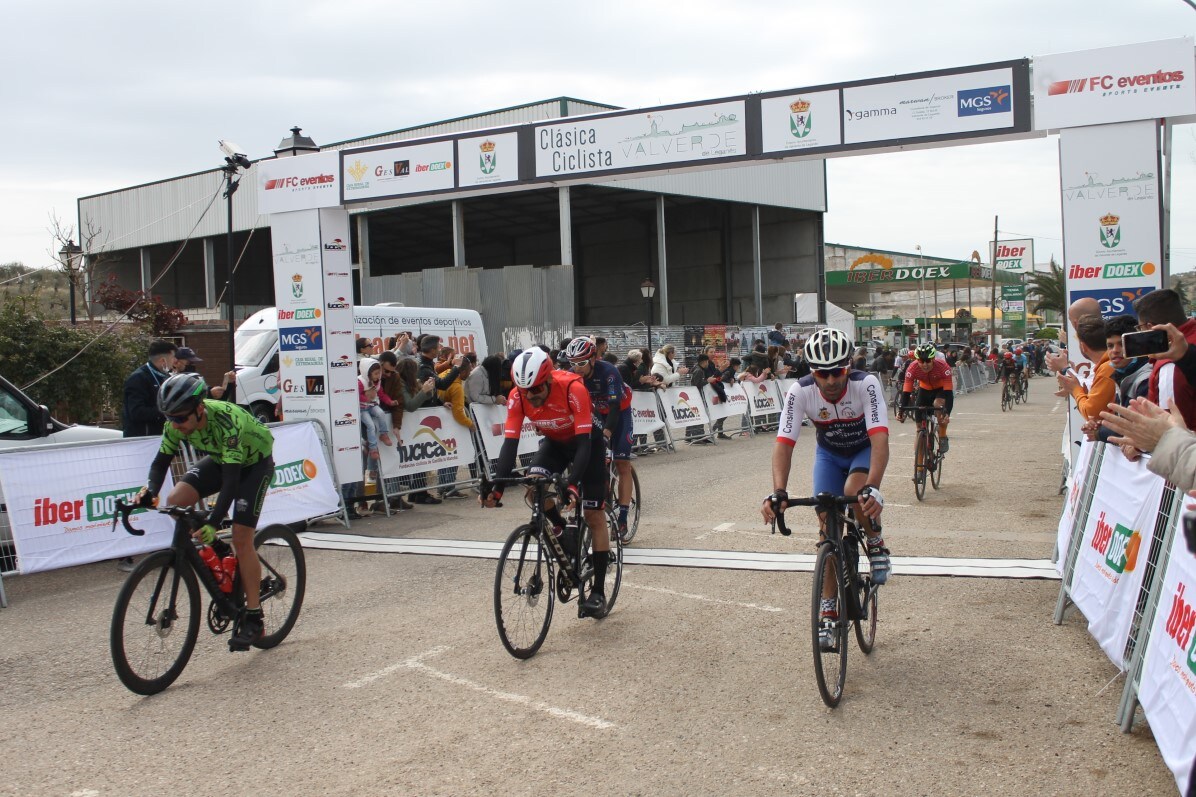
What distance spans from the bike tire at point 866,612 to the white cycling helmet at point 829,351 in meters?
0.96

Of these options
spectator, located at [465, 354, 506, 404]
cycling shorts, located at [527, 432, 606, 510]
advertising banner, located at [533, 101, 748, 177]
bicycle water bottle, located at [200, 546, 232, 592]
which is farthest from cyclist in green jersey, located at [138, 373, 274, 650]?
spectator, located at [465, 354, 506, 404]

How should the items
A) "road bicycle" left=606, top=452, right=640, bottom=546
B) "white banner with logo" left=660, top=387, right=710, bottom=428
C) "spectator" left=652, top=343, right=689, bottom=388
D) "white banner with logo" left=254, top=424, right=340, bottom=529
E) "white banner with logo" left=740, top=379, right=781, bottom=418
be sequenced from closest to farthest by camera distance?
"road bicycle" left=606, top=452, right=640, bottom=546, "white banner with logo" left=254, top=424, right=340, bottom=529, "white banner with logo" left=660, top=387, right=710, bottom=428, "spectator" left=652, top=343, right=689, bottom=388, "white banner with logo" left=740, top=379, right=781, bottom=418

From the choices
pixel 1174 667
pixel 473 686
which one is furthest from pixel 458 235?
pixel 1174 667

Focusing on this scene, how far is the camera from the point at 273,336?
61.4ft

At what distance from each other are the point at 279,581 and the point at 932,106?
781cm

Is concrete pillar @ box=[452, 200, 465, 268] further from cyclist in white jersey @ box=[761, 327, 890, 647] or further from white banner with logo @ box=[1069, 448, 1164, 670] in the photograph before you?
white banner with logo @ box=[1069, 448, 1164, 670]

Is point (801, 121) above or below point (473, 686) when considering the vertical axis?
above

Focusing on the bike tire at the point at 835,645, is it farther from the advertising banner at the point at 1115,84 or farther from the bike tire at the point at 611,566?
the advertising banner at the point at 1115,84

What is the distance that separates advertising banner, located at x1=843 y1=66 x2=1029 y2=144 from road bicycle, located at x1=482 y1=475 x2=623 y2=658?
20.1 feet

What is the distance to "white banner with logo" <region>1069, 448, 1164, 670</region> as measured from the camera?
4.86m

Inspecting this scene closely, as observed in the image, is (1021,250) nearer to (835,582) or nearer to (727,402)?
(727,402)

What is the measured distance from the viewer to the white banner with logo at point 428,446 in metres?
11.9

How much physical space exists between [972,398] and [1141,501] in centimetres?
3017

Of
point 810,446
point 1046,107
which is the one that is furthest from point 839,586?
point 810,446
